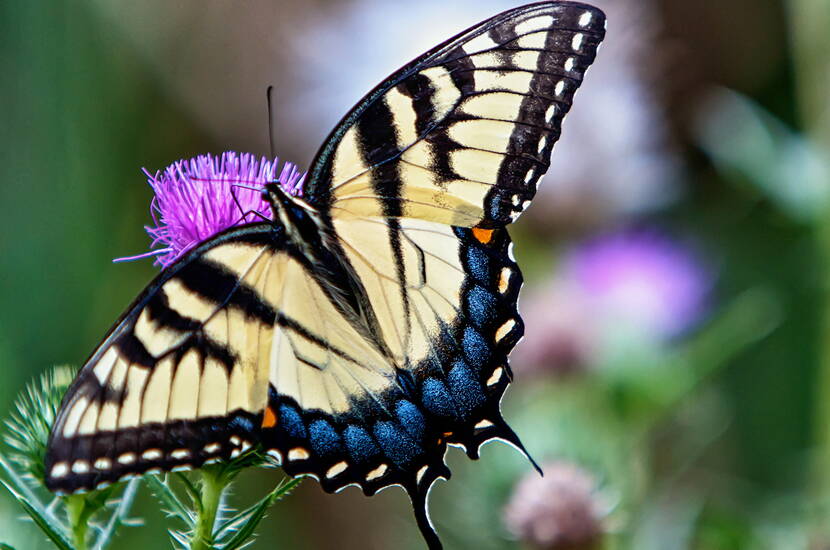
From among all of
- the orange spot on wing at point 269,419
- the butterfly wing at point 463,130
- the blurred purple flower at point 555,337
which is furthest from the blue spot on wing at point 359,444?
the blurred purple flower at point 555,337

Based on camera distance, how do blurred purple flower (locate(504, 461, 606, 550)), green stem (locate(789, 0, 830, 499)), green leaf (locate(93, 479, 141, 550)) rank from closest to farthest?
1. green leaf (locate(93, 479, 141, 550))
2. blurred purple flower (locate(504, 461, 606, 550))
3. green stem (locate(789, 0, 830, 499))

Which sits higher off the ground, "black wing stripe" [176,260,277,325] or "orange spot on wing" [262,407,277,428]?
"black wing stripe" [176,260,277,325]

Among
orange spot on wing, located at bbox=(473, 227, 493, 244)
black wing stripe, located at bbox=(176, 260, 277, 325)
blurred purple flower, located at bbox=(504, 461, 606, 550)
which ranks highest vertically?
black wing stripe, located at bbox=(176, 260, 277, 325)

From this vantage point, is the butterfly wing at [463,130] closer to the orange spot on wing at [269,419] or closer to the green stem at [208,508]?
the orange spot on wing at [269,419]

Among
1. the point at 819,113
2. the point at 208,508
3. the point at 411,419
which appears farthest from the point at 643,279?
the point at 208,508

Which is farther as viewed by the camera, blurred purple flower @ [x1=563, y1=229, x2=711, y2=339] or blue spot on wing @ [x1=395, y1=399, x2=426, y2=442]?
blurred purple flower @ [x1=563, y1=229, x2=711, y2=339]

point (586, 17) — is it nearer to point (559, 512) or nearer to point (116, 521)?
point (116, 521)

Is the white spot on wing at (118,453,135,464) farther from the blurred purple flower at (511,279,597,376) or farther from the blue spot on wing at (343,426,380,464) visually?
the blurred purple flower at (511,279,597,376)

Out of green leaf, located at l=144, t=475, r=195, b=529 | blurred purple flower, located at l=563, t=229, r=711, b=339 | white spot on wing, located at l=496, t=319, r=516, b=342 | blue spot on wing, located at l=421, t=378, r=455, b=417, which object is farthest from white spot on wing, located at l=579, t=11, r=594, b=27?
blurred purple flower, located at l=563, t=229, r=711, b=339
